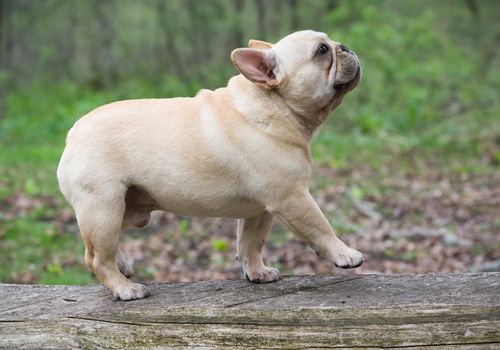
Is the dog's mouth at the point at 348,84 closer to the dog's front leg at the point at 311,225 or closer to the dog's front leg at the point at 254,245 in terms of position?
the dog's front leg at the point at 311,225

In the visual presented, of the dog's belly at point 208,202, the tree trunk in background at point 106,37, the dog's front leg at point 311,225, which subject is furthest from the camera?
the tree trunk in background at point 106,37

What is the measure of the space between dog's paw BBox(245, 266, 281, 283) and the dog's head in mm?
1028

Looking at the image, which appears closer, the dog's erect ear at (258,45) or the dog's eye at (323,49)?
the dog's eye at (323,49)

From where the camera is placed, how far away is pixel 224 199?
12.3 feet

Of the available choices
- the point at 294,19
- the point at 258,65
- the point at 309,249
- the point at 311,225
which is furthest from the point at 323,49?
the point at 294,19

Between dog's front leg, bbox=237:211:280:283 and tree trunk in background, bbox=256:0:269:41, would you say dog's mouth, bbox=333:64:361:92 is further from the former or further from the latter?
tree trunk in background, bbox=256:0:269:41

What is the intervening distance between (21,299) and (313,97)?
2189mm

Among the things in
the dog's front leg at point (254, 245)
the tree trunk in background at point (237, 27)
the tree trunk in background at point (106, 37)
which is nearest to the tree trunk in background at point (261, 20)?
the tree trunk in background at point (237, 27)

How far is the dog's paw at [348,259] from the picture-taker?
12.0 ft

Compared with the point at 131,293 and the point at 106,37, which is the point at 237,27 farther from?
the point at 131,293

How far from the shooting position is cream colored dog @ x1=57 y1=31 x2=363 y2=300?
364cm

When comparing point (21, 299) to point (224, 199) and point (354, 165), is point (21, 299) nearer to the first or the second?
point (224, 199)

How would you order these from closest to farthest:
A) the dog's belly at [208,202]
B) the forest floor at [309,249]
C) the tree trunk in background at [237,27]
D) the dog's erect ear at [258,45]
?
the dog's belly at [208,202], the dog's erect ear at [258,45], the forest floor at [309,249], the tree trunk in background at [237,27]

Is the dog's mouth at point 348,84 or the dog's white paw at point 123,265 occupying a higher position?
the dog's mouth at point 348,84
